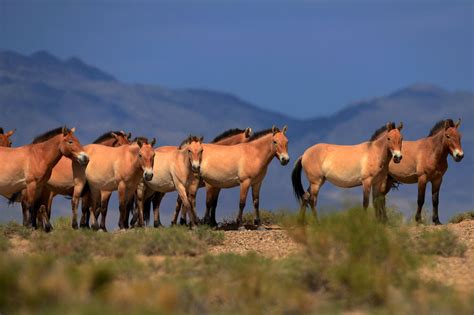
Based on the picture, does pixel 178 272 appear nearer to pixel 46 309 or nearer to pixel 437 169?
pixel 46 309

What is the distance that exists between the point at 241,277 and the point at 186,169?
9.99 meters

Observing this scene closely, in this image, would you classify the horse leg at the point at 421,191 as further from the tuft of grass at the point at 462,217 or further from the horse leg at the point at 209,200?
the horse leg at the point at 209,200

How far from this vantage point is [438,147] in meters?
26.0

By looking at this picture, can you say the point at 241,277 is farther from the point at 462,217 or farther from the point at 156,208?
the point at 462,217

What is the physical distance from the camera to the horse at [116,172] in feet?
77.5

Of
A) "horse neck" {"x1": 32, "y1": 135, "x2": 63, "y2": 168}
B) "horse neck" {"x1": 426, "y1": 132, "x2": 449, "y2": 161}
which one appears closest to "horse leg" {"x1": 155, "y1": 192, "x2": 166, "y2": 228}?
"horse neck" {"x1": 32, "y1": 135, "x2": 63, "y2": 168}

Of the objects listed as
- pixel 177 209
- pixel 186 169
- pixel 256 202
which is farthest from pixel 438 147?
pixel 177 209

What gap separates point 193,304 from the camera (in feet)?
45.2

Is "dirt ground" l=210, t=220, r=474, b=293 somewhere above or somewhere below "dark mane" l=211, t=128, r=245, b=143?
below

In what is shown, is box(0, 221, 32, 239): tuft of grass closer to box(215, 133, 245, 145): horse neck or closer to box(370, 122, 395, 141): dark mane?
box(215, 133, 245, 145): horse neck

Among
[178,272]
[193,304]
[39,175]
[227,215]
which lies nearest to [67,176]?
[39,175]

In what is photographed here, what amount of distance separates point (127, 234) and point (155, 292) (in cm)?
716

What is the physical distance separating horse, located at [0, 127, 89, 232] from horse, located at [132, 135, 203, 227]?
2.57m

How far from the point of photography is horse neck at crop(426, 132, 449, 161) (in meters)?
25.9
